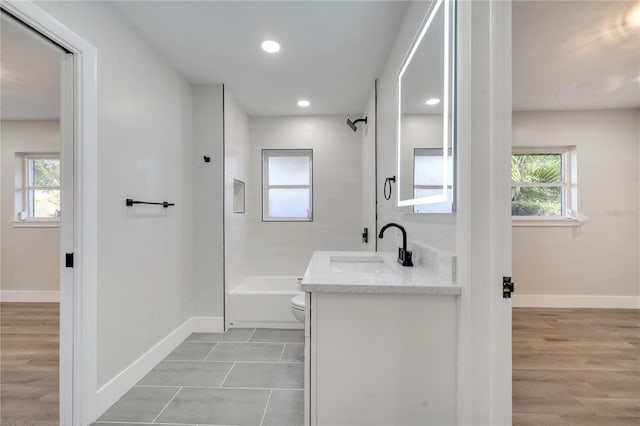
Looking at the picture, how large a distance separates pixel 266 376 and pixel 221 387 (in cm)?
31

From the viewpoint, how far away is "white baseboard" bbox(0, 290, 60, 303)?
4.07m

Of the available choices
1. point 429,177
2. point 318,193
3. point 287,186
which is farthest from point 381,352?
point 287,186

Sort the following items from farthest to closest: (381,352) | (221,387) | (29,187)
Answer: (29,187), (221,387), (381,352)

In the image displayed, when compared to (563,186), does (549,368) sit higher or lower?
lower

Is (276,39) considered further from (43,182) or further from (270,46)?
(43,182)

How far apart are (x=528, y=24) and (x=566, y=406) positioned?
247cm

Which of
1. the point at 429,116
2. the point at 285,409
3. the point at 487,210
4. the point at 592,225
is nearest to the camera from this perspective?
the point at 487,210

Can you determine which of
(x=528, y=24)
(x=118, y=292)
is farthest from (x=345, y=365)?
(x=528, y=24)

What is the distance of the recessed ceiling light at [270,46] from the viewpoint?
2.30 m

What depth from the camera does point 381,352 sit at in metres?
1.22

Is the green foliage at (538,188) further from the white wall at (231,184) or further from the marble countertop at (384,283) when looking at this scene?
the white wall at (231,184)

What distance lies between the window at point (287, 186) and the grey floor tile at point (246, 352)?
6.11 feet

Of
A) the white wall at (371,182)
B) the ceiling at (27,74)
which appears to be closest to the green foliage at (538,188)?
the white wall at (371,182)

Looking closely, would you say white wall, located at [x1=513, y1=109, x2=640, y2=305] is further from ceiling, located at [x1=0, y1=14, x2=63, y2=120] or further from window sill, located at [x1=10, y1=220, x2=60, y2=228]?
window sill, located at [x1=10, y1=220, x2=60, y2=228]
